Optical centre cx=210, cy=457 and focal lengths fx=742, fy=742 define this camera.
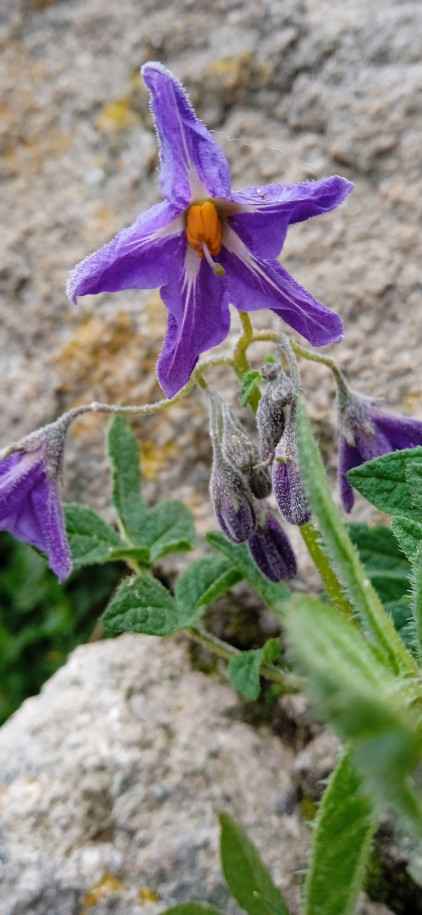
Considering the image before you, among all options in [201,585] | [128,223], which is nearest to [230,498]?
[201,585]

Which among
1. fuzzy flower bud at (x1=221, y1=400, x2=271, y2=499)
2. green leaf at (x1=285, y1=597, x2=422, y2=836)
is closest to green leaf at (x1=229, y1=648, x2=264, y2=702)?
fuzzy flower bud at (x1=221, y1=400, x2=271, y2=499)

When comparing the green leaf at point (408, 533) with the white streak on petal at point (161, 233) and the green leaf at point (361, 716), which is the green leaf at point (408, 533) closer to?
the green leaf at point (361, 716)

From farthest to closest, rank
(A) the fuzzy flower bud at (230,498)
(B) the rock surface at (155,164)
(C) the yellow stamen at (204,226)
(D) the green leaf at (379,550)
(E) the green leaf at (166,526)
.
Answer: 1. (B) the rock surface at (155,164)
2. (E) the green leaf at (166,526)
3. (D) the green leaf at (379,550)
4. (A) the fuzzy flower bud at (230,498)
5. (C) the yellow stamen at (204,226)

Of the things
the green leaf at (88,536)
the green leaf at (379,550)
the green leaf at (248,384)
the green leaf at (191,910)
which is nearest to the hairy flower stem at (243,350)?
the green leaf at (248,384)

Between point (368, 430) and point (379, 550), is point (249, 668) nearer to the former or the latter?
point (379, 550)

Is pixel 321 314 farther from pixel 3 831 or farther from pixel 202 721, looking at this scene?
pixel 3 831

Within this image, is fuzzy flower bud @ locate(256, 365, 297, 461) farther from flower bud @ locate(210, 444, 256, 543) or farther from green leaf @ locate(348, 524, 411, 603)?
green leaf @ locate(348, 524, 411, 603)
